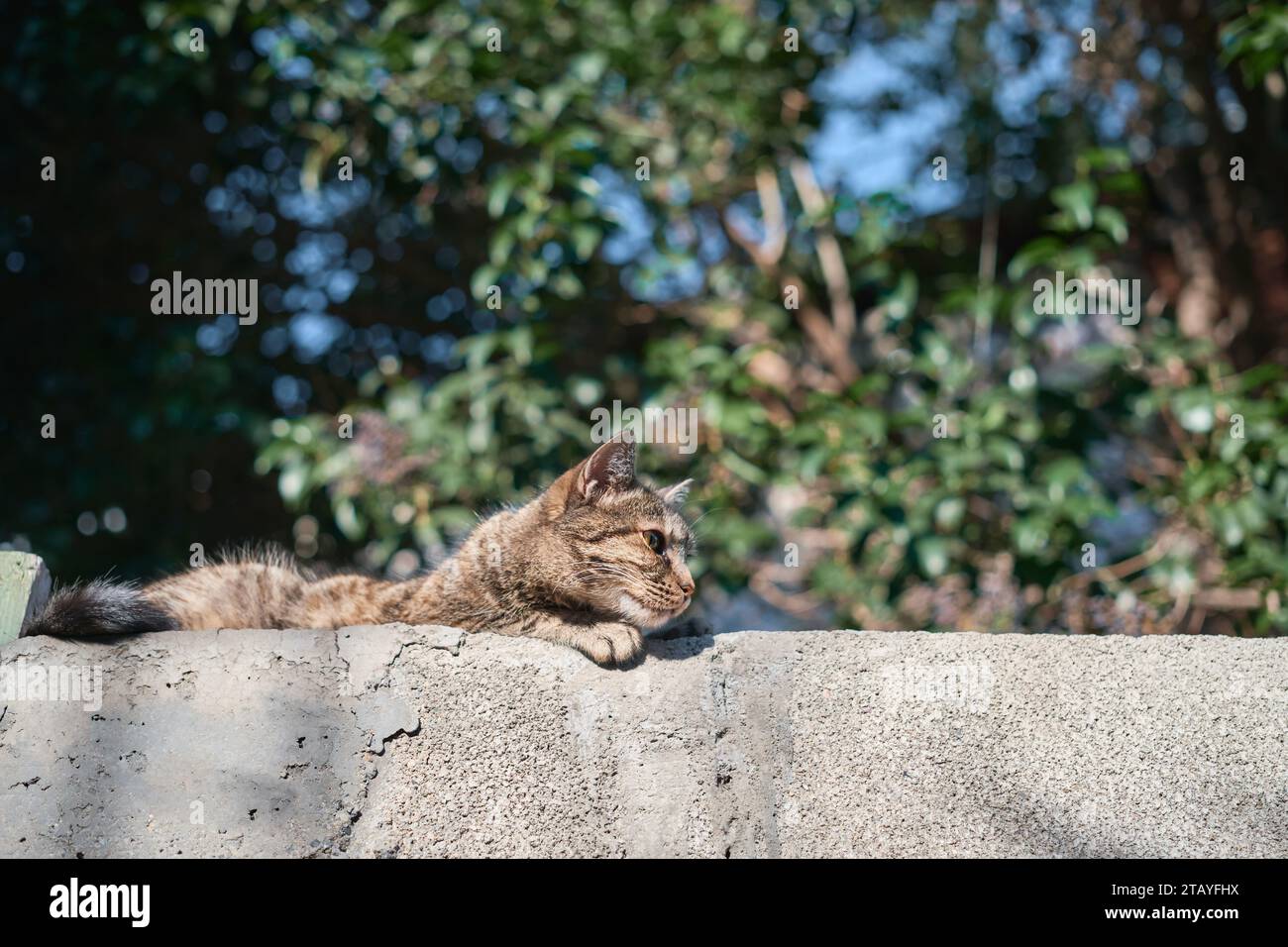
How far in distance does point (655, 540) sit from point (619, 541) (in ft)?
0.34

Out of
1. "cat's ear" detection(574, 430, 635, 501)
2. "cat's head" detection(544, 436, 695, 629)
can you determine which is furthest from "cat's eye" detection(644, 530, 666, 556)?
"cat's ear" detection(574, 430, 635, 501)

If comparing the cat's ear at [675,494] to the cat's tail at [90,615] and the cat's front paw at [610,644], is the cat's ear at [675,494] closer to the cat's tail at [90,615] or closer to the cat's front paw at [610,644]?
the cat's front paw at [610,644]

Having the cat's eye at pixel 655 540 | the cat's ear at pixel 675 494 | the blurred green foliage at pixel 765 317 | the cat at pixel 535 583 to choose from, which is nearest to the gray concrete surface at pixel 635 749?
the cat at pixel 535 583

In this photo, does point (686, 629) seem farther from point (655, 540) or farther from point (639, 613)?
point (655, 540)

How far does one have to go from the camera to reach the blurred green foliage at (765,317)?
432 cm

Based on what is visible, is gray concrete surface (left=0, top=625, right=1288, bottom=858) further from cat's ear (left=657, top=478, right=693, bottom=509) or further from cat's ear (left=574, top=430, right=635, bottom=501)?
cat's ear (left=657, top=478, right=693, bottom=509)

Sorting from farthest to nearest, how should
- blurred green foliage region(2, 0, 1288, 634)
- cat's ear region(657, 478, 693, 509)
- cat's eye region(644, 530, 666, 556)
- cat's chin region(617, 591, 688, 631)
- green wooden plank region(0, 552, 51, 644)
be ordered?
blurred green foliage region(2, 0, 1288, 634)
cat's ear region(657, 478, 693, 509)
cat's eye region(644, 530, 666, 556)
cat's chin region(617, 591, 688, 631)
green wooden plank region(0, 552, 51, 644)

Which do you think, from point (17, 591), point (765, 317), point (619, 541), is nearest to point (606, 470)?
point (619, 541)

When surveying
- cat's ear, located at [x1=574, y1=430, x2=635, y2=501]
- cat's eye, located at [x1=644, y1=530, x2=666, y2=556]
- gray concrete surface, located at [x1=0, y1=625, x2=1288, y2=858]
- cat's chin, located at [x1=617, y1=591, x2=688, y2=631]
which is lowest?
gray concrete surface, located at [x1=0, y1=625, x2=1288, y2=858]

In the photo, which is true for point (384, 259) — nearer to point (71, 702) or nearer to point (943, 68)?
point (943, 68)

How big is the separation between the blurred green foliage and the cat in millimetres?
826

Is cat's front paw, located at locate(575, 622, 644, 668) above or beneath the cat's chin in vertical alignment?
beneath

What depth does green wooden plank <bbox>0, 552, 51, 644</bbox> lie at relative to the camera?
233 centimetres
